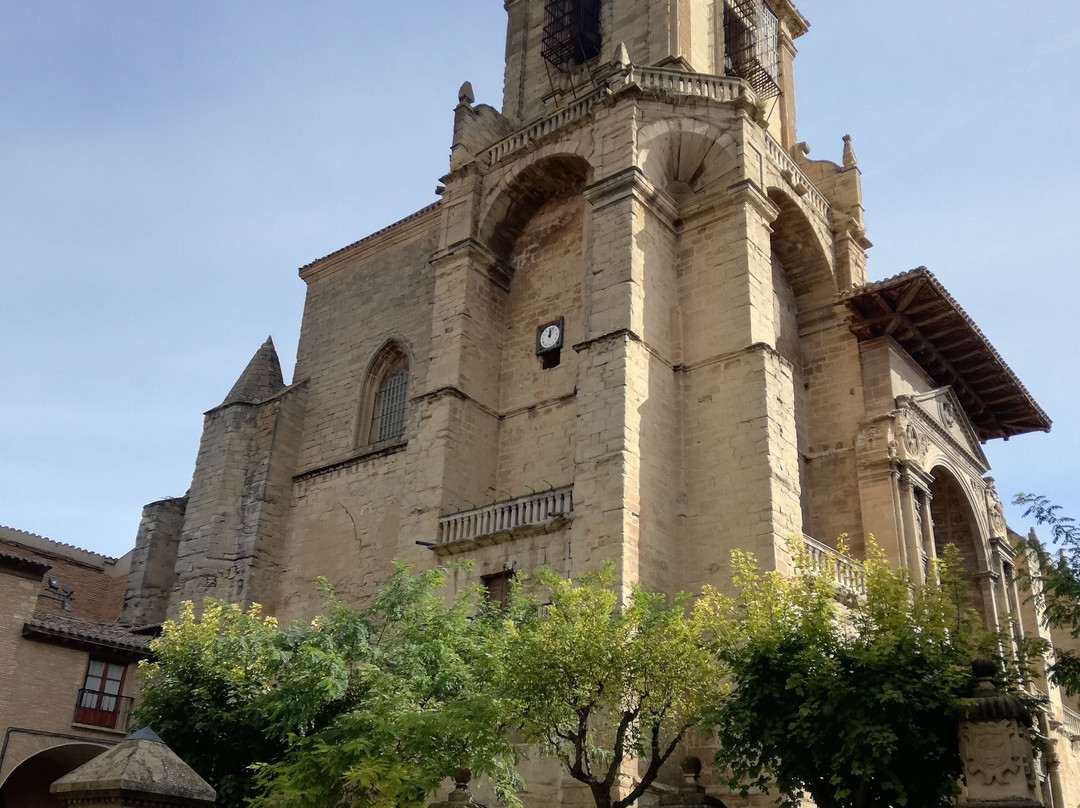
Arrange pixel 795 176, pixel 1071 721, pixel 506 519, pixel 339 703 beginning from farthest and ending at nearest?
1. pixel 1071 721
2. pixel 795 176
3. pixel 506 519
4. pixel 339 703

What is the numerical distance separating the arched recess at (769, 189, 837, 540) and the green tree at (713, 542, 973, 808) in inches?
292

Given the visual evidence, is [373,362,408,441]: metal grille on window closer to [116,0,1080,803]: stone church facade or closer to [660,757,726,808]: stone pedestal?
[116,0,1080,803]: stone church facade

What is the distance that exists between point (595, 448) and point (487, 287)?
545 cm

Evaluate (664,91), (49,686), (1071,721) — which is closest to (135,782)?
(49,686)

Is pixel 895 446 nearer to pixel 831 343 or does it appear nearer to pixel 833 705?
pixel 831 343

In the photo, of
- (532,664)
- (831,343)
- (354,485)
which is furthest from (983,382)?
(532,664)

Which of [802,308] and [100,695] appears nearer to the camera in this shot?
[100,695]

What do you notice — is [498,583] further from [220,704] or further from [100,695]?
[100,695]

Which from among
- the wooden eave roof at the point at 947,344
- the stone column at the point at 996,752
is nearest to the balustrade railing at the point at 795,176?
the wooden eave roof at the point at 947,344

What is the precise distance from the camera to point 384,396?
2158cm

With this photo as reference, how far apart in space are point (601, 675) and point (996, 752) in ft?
11.6

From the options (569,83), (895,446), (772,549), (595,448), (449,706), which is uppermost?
(569,83)

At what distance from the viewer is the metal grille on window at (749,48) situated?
23188 millimetres

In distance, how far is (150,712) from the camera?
1294 cm
